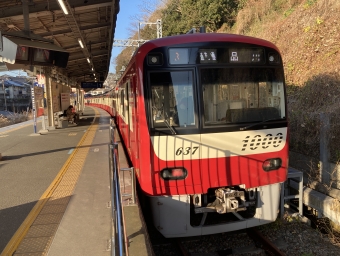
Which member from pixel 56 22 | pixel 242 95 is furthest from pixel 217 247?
pixel 56 22

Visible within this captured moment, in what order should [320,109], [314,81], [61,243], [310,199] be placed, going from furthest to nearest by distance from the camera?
[314,81]
[320,109]
[310,199]
[61,243]

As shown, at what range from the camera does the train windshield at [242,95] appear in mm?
4230

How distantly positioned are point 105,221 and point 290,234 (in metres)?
3.00

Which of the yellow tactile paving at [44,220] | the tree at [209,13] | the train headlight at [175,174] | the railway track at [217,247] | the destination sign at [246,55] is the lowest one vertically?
the railway track at [217,247]

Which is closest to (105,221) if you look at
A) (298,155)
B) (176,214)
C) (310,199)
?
(176,214)

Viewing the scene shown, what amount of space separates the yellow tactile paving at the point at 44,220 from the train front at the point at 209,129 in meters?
1.46

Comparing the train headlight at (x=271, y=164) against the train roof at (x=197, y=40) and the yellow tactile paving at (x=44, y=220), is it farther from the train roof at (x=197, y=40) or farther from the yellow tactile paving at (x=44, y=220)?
the yellow tactile paving at (x=44, y=220)

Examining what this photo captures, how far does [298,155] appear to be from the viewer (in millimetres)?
6996

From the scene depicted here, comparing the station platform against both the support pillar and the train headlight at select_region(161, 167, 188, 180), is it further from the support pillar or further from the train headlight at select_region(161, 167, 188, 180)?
the support pillar

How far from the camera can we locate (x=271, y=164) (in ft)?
15.0

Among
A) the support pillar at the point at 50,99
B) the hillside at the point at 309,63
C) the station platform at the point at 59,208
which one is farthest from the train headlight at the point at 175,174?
the support pillar at the point at 50,99

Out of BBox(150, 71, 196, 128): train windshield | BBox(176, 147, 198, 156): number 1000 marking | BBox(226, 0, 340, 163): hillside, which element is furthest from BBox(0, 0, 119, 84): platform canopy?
BBox(226, 0, 340, 163): hillside

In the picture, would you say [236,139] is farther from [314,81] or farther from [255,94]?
[314,81]

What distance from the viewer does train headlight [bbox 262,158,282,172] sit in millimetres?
4504
